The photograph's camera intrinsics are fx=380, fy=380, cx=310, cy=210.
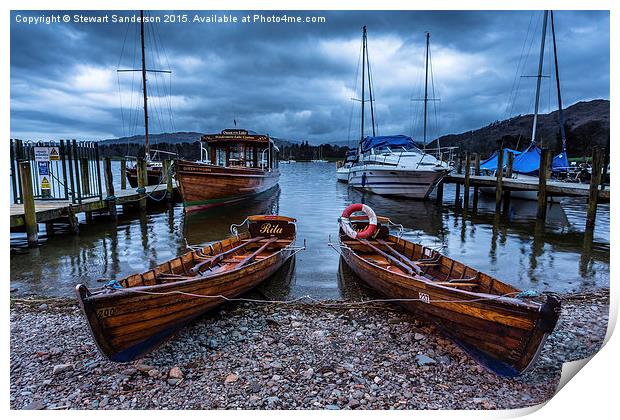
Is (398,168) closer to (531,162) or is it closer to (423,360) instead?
(531,162)

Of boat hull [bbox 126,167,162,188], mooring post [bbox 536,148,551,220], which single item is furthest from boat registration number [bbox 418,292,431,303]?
boat hull [bbox 126,167,162,188]

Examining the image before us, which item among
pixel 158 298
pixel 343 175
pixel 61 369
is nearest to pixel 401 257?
pixel 158 298

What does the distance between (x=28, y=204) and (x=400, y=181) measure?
64.4ft

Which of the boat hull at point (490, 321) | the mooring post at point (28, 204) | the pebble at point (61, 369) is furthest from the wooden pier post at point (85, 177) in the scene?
the boat hull at point (490, 321)

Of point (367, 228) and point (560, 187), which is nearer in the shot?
point (367, 228)

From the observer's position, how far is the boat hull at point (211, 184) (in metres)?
17.9

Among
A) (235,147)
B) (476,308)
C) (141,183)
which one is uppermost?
(235,147)

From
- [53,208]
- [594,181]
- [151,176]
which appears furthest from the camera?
[151,176]

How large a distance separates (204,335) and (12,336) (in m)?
2.74

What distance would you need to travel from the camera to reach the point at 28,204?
1035 centimetres

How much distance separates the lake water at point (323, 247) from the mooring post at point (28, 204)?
0.39 metres

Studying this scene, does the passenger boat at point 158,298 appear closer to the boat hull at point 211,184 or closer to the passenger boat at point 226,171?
the boat hull at point 211,184

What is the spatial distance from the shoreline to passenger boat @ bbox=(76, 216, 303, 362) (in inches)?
12.8
